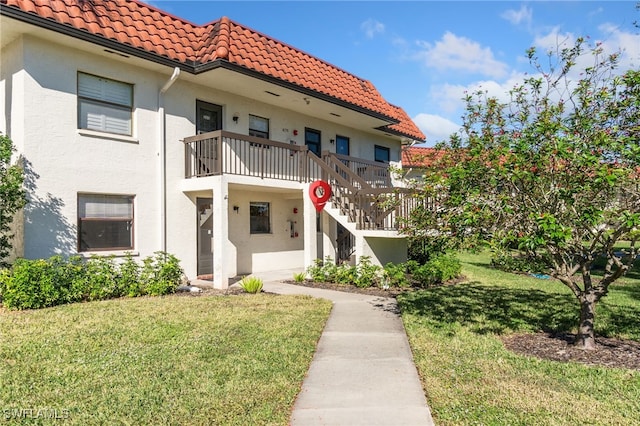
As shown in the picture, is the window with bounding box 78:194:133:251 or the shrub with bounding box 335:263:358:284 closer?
the window with bounding box 78:194:133:251

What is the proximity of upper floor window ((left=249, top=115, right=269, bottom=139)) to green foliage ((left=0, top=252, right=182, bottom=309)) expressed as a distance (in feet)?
16.2

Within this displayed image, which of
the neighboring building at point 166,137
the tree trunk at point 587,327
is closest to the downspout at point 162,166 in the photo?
the neighboring building at point 166,137

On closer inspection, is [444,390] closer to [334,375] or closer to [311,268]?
[334,375]

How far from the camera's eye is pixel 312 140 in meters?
15.8

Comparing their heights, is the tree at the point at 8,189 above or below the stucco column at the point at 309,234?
above

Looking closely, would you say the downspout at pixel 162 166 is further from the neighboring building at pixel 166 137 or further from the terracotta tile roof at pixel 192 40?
the terracotta tile roof at pixel 192 40

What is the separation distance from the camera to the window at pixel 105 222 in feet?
32.2

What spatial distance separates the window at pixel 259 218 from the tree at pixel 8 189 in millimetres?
6329

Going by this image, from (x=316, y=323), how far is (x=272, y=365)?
6.97ft

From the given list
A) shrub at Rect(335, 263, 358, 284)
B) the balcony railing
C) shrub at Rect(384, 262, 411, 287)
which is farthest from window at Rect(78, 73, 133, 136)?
shrub at Rect(384, 262, 411, 287)

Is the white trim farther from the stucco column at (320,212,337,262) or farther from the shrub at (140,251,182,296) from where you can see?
the stucco column at (320,212,337,262)

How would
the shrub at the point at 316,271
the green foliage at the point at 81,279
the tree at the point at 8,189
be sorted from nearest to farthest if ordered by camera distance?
the green foliage at the point at 81,279 → the tree at the point at 8,189 → the shrub at the point at 316,271

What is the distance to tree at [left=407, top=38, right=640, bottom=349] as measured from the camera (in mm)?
4812

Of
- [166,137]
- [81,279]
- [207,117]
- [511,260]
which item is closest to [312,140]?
[207,117]
